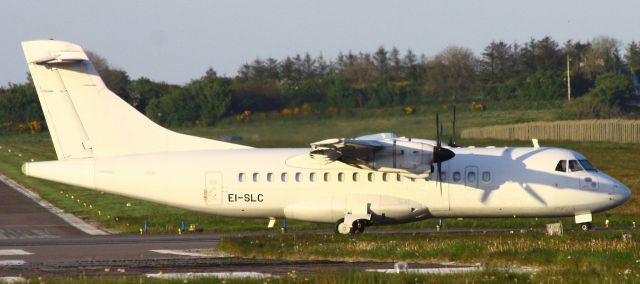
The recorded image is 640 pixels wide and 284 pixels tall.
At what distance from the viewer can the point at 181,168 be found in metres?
34.7

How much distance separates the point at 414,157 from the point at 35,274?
546 inches

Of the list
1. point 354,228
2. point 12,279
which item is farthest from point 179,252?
point 12,279

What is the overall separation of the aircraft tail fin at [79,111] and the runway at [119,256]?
2958mm

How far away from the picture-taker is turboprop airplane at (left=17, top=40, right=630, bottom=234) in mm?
34156

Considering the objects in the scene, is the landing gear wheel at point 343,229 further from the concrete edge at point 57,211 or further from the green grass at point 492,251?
the concrete edge at point 57,211

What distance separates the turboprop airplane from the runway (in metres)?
1.91

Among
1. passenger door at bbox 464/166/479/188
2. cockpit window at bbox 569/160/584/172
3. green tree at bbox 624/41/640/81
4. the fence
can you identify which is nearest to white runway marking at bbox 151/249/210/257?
passenger door at bbox 464/166/479/188

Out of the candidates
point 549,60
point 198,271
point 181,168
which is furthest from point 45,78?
point 549,60

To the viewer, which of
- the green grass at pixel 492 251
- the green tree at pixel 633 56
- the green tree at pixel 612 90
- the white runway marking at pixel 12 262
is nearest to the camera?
the green grass at pixel 492 251

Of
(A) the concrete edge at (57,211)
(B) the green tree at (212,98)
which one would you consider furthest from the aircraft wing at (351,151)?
(B) the green tree at (212,98)

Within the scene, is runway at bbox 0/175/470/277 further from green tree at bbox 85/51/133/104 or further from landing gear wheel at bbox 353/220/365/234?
green tree at bbox 85/51/133/104

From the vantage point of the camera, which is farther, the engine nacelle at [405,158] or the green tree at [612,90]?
the green tree at [612,90]

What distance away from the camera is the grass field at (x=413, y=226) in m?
21.7

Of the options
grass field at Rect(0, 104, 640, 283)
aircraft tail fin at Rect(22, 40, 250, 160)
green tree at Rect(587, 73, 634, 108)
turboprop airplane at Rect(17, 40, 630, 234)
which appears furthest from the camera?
green tree at Rect(587, 73, 634, 108)
